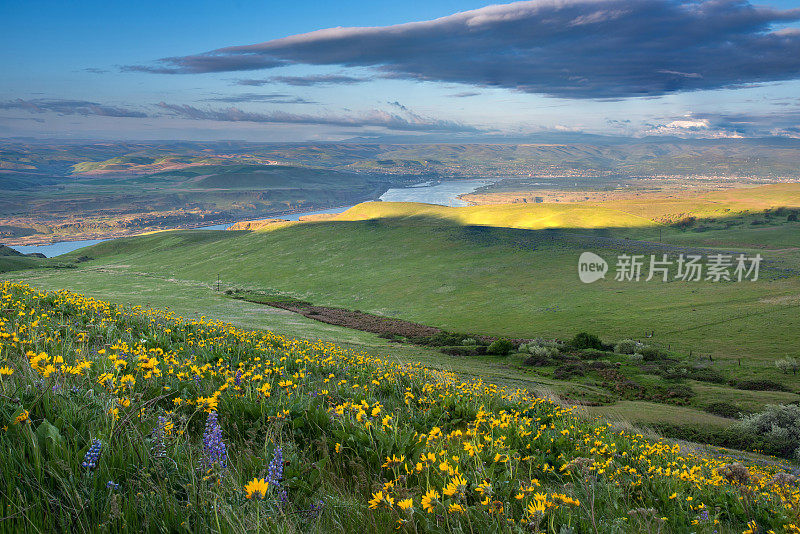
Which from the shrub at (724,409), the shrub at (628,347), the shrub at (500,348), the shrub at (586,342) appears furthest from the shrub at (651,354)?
the shrub at (724,409)

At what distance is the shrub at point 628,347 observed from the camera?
152 feet

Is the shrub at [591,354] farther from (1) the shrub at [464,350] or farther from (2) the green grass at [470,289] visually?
(1) the shrub at [464,350]

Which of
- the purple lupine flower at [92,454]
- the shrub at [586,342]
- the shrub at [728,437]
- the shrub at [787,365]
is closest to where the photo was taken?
the purple lupine flower at [92,454]

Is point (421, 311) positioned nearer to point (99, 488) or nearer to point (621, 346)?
point (621, 346)

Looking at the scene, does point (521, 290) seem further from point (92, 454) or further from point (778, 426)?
point (92, 454)

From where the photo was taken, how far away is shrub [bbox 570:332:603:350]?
48281 millimetres

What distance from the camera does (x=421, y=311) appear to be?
239 ft

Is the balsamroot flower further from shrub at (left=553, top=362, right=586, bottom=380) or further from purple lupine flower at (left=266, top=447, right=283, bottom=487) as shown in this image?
shrub at (left=553, top=362, right=586, bottom=380)

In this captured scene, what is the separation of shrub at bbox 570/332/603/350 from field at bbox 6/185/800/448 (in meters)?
4.03

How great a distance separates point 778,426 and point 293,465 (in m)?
27.8

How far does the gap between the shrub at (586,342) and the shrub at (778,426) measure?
24.3 m

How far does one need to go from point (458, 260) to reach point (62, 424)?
100699mm

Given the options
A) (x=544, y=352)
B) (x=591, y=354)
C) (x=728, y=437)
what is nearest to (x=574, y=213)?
(x=591, y=354)

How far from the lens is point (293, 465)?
3707 millimetres
